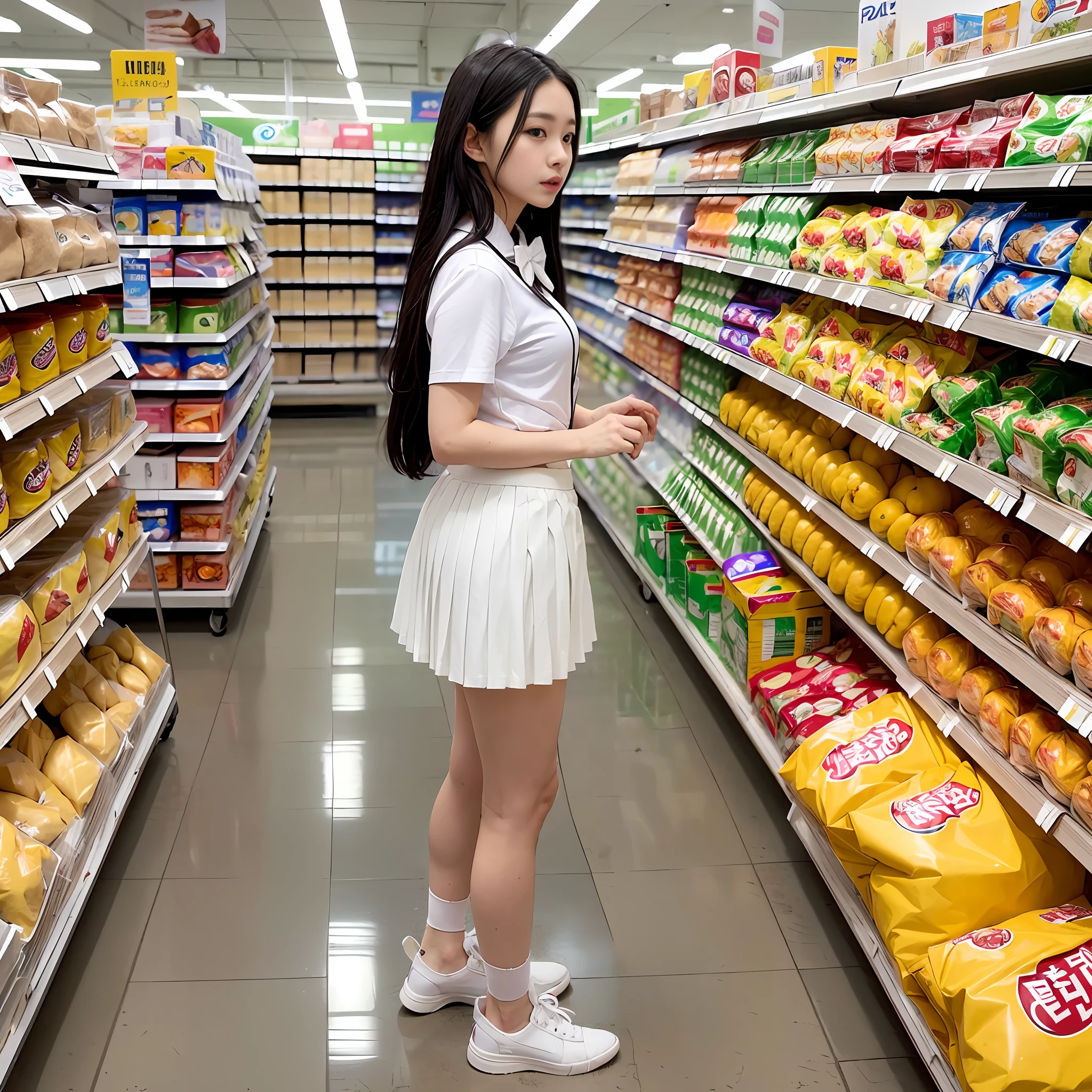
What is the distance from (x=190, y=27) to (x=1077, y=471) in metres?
7.61

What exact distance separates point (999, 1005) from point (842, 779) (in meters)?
0.67

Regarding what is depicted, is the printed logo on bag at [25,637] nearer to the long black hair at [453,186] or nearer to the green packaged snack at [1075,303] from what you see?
the long black hair at [453,186]

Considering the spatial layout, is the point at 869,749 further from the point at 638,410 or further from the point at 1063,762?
the point at 638,410

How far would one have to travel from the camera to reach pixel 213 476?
14.3ft

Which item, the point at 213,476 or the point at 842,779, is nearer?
the point at 842,779

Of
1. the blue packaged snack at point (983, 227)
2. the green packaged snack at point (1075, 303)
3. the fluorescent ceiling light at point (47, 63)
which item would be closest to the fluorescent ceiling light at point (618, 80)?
the fluorescent ceiling light at point (47, 63)

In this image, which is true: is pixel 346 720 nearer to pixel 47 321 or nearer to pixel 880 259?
pixel 47 321

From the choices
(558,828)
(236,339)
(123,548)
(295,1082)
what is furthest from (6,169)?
(236,339)

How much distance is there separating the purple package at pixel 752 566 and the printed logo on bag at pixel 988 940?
5.21 feet

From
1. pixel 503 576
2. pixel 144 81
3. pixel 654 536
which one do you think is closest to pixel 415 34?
pixel 144 81

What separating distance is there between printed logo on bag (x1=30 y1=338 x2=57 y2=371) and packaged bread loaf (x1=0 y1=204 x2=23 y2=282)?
22 cm

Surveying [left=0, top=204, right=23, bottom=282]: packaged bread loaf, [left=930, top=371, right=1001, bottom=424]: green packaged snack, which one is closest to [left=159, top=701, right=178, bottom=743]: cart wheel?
[left=0, top=204, right=23, bottom=282]: packaged bread loaf

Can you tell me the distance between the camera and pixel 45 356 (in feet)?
7.97

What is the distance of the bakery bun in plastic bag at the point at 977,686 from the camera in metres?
2.17
